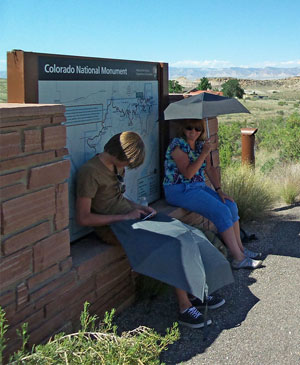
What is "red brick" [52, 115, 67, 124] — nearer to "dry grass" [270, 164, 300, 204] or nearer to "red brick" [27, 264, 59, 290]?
"red brick" [27, 264, 59, 290]

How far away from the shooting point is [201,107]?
518cm

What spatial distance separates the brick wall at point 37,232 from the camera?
2904mm

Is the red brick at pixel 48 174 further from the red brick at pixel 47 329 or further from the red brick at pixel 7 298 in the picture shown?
the red brick at pixel 47 329

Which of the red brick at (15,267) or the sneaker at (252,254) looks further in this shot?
the sneaker at (252,254)

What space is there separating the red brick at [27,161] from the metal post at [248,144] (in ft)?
17.1

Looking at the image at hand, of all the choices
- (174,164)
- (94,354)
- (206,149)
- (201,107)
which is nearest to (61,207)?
(94,354)

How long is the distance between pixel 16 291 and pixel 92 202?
1.21 metres

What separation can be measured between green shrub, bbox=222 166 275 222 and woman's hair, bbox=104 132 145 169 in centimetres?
338

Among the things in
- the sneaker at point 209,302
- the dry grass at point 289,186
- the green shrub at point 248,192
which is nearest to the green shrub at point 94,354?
the sneaker at point 209,302

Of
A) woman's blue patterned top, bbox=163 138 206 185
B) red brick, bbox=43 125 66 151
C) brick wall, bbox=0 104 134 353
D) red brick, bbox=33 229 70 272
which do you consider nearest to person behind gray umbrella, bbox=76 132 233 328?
brick wall, bbox=0 104 134 353

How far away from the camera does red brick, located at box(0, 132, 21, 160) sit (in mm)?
2818

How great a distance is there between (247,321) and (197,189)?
5.36 ft

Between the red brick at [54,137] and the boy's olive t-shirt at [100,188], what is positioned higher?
the red brick at [54,137]

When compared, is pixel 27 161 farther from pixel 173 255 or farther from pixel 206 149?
pixel 206 149
